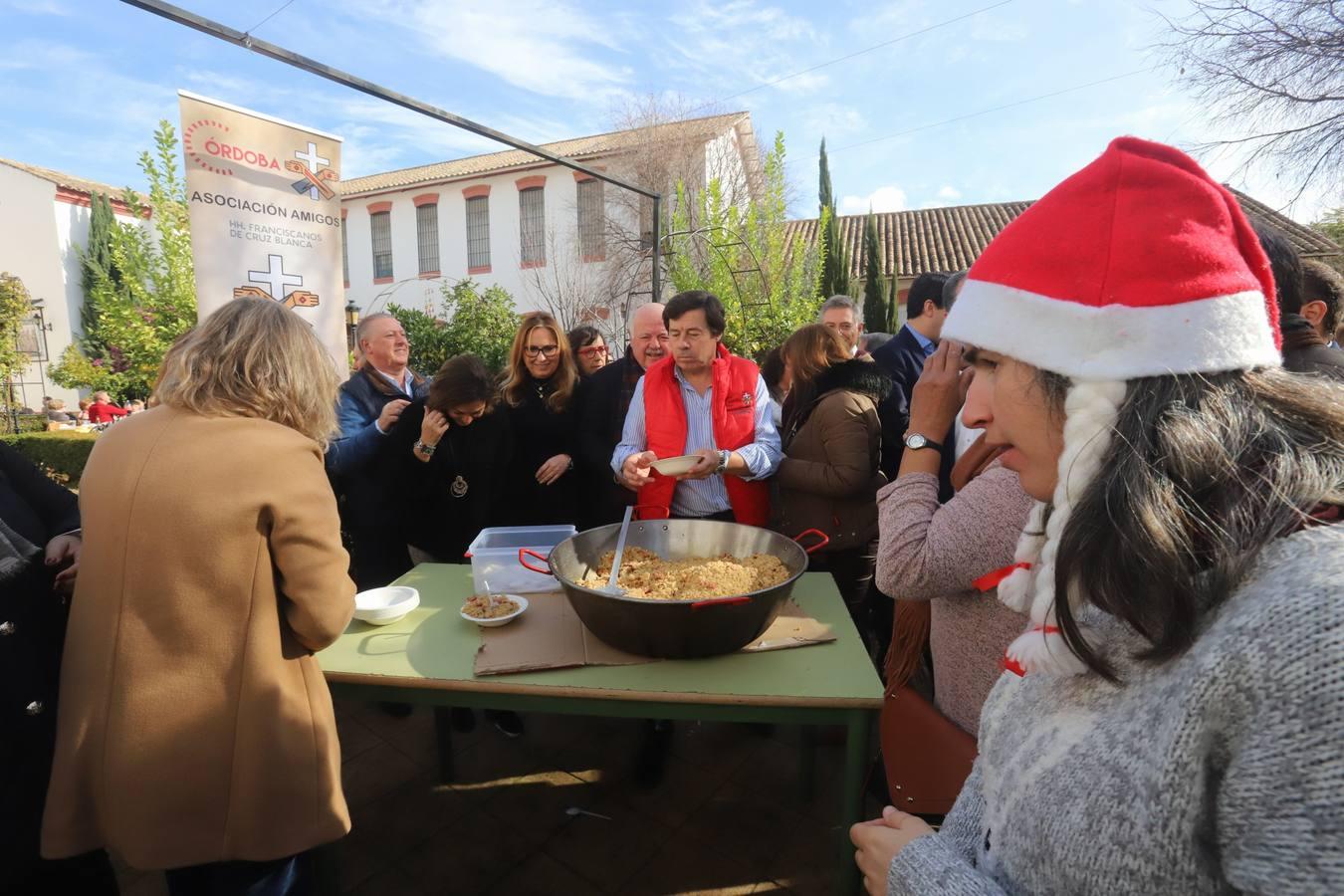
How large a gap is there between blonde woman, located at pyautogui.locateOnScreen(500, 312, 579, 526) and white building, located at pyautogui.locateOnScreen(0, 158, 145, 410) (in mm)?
28496

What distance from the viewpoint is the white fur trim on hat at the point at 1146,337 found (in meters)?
0.65

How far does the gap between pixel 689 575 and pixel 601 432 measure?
1684mm

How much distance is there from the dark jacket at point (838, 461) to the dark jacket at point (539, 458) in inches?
46.6

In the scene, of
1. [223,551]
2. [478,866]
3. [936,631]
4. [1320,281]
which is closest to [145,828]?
[223,551]

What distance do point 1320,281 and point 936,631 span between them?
8.19ft

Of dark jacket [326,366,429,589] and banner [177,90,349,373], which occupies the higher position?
banner [177,90,349,373]

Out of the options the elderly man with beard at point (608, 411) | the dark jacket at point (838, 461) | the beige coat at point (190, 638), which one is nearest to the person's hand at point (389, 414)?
the elderly man with beard at point (608, 411)

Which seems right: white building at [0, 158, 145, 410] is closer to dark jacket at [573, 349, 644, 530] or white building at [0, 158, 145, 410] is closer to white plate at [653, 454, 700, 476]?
dark jacket at [573, 349, 644, 530]

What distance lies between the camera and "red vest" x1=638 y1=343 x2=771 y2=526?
109 inches

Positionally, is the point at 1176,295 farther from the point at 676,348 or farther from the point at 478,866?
the point at 478,866

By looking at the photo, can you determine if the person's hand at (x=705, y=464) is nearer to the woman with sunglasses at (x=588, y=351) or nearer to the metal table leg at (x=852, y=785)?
the metal table leg at (x=852, y=785)

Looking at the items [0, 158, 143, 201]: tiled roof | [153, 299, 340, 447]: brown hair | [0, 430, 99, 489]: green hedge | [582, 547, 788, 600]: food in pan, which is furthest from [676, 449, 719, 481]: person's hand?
[0, 158, 143, 201]: tiled roof

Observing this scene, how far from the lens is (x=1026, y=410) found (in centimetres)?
79

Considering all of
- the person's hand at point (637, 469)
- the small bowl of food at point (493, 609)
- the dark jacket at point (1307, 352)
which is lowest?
the small bowl of food at point (493, 609)
